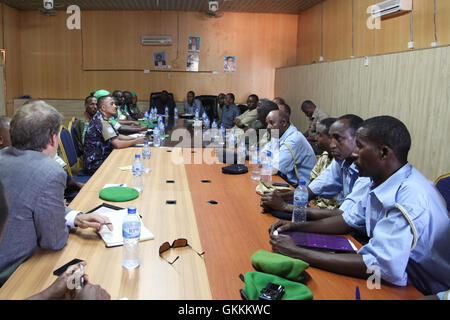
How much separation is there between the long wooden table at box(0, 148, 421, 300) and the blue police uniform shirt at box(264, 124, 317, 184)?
0.65 metres

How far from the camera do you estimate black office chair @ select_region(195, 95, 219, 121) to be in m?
9.42

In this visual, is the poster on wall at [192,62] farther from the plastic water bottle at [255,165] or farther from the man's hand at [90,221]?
the man's hand at [90,221]

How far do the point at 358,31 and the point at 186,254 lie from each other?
20.9 ft

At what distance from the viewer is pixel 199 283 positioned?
4.86ft

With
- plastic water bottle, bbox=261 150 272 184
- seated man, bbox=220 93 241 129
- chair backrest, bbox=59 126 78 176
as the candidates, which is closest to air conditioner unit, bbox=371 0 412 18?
seated man, bbox=220 93 241 129

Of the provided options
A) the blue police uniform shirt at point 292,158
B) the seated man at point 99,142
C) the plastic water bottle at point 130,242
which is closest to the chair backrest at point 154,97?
the seated man at point 99,142

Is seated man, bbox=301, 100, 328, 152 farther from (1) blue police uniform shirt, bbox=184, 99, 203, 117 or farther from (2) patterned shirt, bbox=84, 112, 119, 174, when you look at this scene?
(2) patterned shirt, bbox=84, 112, 119, 174

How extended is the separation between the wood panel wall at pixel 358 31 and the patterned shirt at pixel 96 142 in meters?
4.36

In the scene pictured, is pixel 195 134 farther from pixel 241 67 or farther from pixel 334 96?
pixel 241 67

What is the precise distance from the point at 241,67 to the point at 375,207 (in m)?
8.99

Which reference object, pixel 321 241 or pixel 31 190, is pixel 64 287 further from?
pixel 321 241

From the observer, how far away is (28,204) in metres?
1.56
